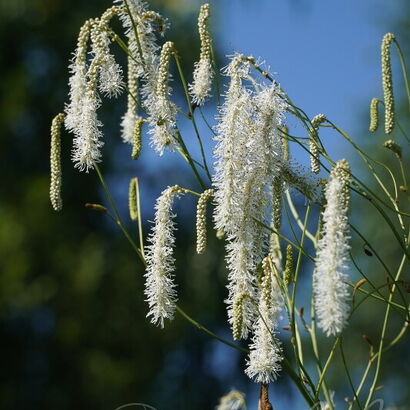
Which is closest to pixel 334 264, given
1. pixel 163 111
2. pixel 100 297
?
pixel 163 111

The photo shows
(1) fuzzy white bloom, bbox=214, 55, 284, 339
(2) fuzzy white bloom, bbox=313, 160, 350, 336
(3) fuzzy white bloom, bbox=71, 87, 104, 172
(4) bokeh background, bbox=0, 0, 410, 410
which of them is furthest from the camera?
(4) bokeh background, bbox=0, 0, 410, 410

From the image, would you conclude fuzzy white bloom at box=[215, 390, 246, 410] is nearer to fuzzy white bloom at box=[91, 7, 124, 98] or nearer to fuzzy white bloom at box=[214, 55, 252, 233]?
fuzzy white bloom at box=[214, 55, 252, 233]

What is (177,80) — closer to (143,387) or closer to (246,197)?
(143,387)

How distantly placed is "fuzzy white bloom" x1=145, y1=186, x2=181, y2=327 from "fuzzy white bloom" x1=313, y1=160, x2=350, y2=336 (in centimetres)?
→ 23

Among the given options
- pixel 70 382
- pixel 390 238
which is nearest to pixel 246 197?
pixel 390 238

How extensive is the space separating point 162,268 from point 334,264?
281 millimetres

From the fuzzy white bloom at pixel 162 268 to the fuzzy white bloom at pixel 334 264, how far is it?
9.0 inches

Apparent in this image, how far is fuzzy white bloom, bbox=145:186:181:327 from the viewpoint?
3.45 feet

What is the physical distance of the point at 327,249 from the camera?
0.85 m

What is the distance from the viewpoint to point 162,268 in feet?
3.49

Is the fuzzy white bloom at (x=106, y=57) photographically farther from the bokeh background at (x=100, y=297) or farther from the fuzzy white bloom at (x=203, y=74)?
the bokeh background at (x=100, y=297)

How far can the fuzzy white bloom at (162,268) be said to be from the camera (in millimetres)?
1053

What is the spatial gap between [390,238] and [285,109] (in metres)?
8.17

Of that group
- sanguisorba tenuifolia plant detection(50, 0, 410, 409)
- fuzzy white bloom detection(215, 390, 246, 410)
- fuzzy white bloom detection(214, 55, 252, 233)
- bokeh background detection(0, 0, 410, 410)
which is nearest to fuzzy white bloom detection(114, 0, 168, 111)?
sanguisorba tenuifolia plant detection(50, 0, 410, 409)
